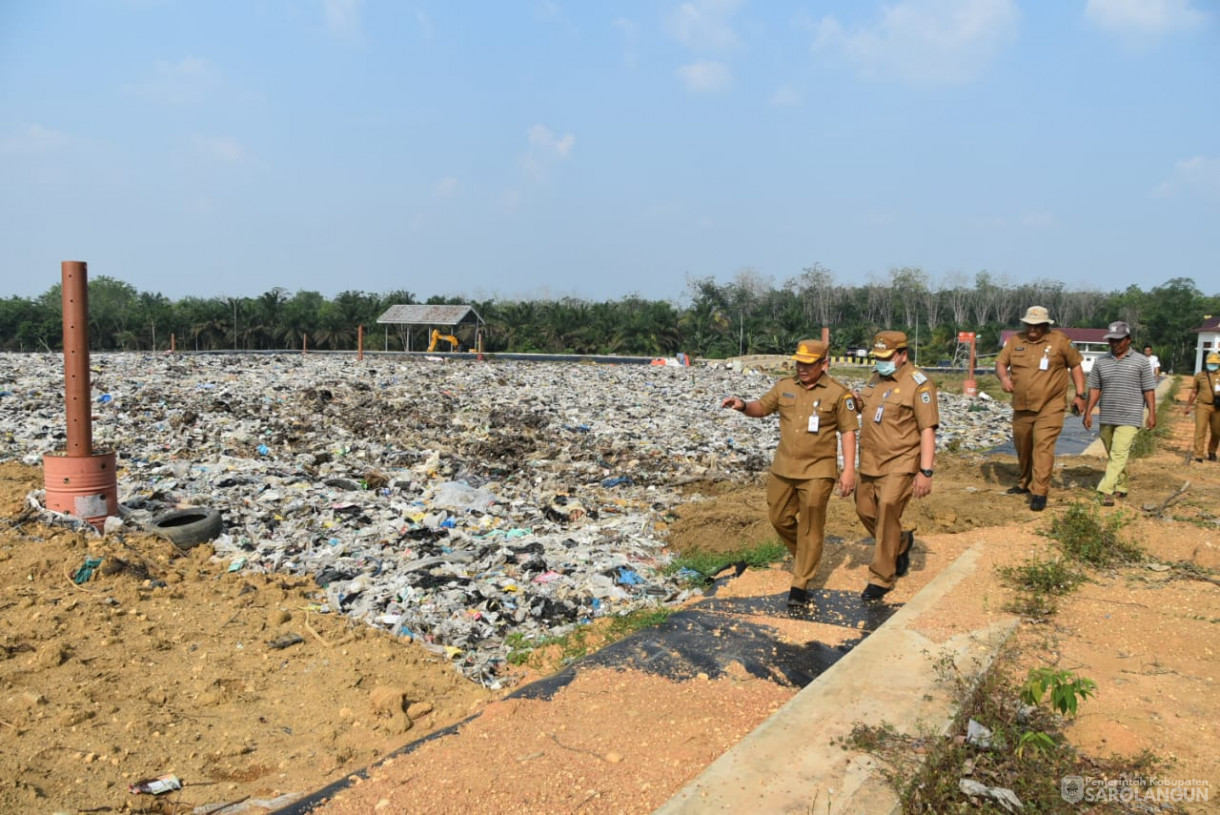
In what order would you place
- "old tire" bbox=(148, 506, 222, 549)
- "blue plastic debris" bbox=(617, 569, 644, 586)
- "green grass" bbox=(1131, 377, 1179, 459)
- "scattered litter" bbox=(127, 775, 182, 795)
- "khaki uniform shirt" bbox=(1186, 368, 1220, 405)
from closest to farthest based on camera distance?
"scattered litter" bbox=(127, 775, 182, 795) → "blue plastic debris" bbox=(617, 569, 644, 586) → "old tire" bbox=(148, 506, 222, 549) → "khaki uniform shirt" bbox=(1186, 368, 1220, 405) → "green grass" bbox=(1131, 377, 1179, 459)

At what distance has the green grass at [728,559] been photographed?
5.44 m

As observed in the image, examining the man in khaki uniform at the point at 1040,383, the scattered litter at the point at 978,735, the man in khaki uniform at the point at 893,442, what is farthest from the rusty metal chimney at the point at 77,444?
the man in khaki uniform at the point at 1040,383

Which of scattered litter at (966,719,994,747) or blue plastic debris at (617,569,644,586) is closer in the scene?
scattered litter at (966,719,994,747)

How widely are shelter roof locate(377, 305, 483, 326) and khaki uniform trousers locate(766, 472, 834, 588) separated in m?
32.4

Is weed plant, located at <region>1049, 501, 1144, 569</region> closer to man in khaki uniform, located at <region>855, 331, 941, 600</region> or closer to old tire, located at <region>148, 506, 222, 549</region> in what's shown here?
man in khaki uniform, located at <region>855, 331, 941, 600</region>

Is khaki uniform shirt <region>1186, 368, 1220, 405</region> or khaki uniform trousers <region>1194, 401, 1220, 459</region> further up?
khaki uniform shirt <region>1186, 368, 1220, 405</region>

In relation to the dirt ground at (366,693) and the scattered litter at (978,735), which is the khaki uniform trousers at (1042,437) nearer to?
the dirt ground at (366,693)

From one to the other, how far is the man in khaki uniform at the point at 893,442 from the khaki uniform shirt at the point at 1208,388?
691 centimetres

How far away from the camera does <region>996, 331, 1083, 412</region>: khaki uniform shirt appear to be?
636 centimetres

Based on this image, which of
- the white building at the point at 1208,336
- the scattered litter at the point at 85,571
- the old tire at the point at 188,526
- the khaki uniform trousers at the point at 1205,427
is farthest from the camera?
the white building at the point at 1208,336

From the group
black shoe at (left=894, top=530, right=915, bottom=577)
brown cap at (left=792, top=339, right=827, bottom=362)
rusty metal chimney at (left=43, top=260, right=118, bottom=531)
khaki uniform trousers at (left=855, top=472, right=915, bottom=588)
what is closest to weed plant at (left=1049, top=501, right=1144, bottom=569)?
black shoe at (left=894, top=530, right=915, bottom=577)

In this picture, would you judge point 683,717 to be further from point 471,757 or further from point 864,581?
point 864,581

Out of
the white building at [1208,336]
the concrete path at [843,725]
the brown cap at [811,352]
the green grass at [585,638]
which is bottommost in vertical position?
the green grass at [585,638]

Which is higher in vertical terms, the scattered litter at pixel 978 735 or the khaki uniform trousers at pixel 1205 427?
the khaki uniform trousers at pixel 1205 427
